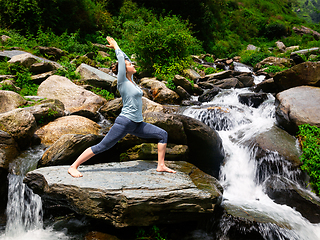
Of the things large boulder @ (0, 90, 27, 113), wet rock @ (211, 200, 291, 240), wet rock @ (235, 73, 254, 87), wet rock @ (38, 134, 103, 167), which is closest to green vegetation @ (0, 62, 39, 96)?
large boulder @ (0, 90, 27, 113)

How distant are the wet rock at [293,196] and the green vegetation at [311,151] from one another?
0.39m

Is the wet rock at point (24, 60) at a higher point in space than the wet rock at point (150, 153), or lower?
higher

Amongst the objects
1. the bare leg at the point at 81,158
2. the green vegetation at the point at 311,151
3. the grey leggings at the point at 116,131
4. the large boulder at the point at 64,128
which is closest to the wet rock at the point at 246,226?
the green vegetation at the point at 311,151

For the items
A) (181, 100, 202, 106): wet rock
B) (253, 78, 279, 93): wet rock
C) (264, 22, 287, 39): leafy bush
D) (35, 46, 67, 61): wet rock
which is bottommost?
(181, 100, 202, 106): wet rock

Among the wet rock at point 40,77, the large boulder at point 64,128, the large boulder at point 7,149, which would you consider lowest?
the large boulder at point 64,128

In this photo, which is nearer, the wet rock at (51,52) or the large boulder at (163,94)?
the large boulder at (163,94)

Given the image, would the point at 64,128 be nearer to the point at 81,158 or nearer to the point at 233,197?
the point at 81,158

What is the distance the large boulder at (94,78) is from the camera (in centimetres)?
1020

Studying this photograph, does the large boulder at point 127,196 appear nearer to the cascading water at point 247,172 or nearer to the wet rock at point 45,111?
the cascading water at point 247,172

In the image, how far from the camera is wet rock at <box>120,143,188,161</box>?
477cm

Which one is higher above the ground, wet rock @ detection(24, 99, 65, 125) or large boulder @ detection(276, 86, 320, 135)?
large boulder @ detection(276, 86, 320, 135)

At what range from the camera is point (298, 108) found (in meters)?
6.48

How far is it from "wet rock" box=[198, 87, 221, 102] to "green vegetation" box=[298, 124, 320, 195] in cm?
456

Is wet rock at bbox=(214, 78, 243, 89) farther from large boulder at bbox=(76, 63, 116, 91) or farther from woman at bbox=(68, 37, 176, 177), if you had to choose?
woman at bbox=(68, 37, 176, 177)
